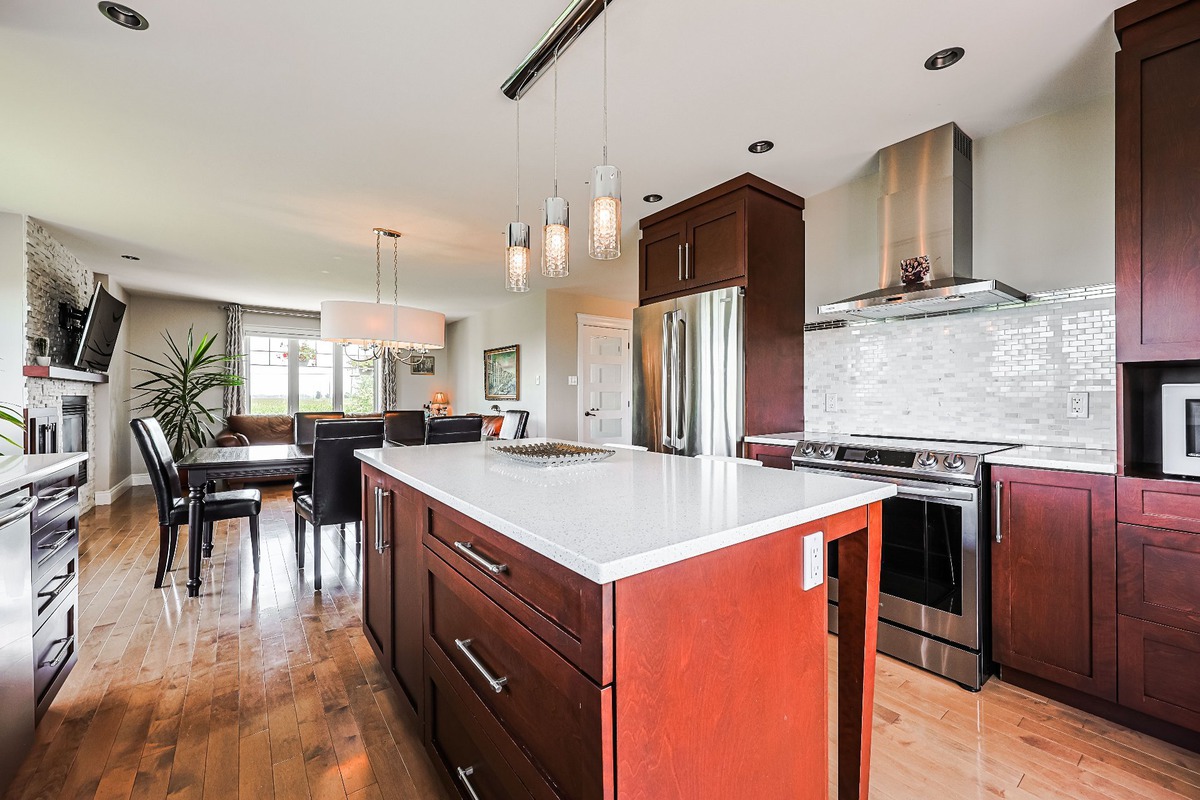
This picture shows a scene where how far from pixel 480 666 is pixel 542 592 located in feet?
1.21

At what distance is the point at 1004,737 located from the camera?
5.71ft

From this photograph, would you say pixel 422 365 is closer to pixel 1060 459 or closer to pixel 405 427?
pixel 405 427

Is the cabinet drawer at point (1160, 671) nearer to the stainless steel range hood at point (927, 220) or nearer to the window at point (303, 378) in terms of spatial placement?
the stainless steel range hood at point (927, 220)

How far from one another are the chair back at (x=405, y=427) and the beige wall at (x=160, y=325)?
14.3 ft

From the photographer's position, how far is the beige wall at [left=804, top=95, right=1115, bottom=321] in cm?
230

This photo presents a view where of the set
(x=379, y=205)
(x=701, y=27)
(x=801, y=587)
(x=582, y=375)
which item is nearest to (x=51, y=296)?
(x=379, y=205)

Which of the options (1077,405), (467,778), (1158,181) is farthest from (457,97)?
(1077,405)

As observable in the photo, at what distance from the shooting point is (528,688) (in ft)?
3.28

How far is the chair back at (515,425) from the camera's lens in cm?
549

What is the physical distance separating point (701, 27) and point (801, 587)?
1871mm

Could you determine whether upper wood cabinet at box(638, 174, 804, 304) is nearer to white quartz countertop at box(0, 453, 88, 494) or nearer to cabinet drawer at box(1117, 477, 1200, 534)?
cabinet drawer at box(1117, 477, 1200, 534)

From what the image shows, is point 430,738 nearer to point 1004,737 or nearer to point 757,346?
point 1004,737

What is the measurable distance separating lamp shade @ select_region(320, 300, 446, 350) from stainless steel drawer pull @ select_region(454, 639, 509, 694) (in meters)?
3.34

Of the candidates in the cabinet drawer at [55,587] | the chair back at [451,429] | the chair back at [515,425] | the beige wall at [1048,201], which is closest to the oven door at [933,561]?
the beige wall at [1048,201]
